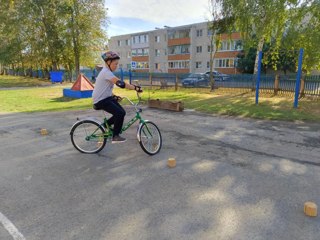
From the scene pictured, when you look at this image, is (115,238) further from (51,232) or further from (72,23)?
(72,23)

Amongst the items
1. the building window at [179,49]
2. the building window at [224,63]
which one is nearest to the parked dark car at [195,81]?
the building window at [224,63]

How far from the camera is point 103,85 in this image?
15.4 ft

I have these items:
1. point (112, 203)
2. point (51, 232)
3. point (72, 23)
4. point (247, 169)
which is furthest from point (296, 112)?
point (72, 23)

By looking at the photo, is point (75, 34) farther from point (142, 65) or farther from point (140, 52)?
point (140, 52)

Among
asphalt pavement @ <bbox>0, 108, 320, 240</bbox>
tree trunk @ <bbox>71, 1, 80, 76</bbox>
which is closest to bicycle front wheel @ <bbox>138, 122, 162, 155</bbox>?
asphalt pavement @ <bbox>0, 108, 320, 240</bbox>

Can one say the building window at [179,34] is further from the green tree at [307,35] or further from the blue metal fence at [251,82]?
the green tree at [307,35]

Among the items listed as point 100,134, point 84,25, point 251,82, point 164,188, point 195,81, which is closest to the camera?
point 164,188

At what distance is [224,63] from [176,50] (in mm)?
11761

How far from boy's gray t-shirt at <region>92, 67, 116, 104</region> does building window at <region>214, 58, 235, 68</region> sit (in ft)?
128

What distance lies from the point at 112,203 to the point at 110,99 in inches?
86.0

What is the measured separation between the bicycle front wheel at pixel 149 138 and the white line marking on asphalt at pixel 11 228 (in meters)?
2.47

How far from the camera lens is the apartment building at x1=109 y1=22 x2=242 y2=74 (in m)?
42.2

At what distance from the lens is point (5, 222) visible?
280 cm

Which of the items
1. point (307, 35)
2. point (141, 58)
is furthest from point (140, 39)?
point (307, 35)
